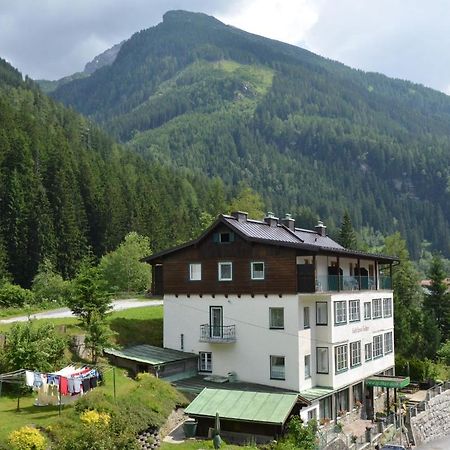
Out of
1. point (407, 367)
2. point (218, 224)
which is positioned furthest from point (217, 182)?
point (218, 224)

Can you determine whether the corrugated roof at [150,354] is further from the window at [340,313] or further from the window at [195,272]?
the window at [340,313]

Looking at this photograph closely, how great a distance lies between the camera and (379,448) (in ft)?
128

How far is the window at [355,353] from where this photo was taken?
148 feet

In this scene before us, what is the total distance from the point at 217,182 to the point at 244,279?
337ft

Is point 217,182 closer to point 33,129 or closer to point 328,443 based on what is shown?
point 33,129

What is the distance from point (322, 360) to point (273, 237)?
926 centimetres

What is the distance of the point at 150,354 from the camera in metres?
42.3

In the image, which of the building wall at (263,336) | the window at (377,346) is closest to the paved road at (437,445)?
the building wall at (263,336)

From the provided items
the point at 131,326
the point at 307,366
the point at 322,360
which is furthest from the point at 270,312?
the point at 131,326

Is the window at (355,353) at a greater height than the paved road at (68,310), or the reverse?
the paved road at (68,310)

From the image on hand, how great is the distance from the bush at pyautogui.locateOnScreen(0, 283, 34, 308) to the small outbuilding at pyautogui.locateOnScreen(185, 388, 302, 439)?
99.7 ft

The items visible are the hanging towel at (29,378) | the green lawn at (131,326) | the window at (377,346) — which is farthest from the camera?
the window at (377,346)

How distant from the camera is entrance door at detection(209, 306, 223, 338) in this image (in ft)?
142

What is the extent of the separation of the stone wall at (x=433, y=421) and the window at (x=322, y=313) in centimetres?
1020
